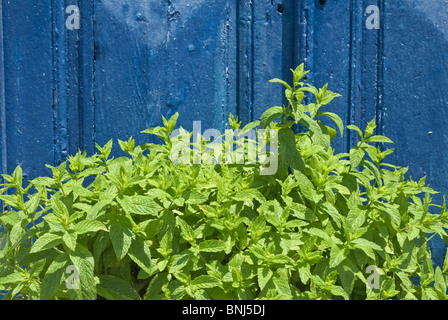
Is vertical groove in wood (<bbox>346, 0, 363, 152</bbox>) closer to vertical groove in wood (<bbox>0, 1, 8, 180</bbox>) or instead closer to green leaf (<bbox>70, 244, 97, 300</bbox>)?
green leaf (<bbox>70, 244, 97, 300</bbox>)

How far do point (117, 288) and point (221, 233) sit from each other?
0.39m

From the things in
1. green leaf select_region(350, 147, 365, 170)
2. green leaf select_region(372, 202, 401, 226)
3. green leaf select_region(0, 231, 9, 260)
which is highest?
green leaf select_region(350, 147, 365, 170)

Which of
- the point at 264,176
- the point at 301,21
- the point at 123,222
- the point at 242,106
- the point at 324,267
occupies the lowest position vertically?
the point at 324,267

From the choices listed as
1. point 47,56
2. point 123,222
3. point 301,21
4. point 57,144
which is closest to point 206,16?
point 301,21

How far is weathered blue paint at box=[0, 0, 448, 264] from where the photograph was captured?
87.2 inches

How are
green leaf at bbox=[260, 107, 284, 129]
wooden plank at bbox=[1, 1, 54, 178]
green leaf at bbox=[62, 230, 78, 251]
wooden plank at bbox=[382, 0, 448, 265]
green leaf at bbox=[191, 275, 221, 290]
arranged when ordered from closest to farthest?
1. green leaf at bbox=[62, 230, 78, 251]
2. green leaf at bbox=[191, 275, 221, 290]
3. green leaf at bbox=[260, 107, 284, 129]
4. wooden plank at bbox=[1, 1, 54, 178]
5. wooden plank at bbox=[382, 0, 448, 265]

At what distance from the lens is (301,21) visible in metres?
2.24

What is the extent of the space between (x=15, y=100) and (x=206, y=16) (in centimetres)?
103

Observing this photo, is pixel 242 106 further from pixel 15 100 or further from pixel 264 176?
pixel 15 100

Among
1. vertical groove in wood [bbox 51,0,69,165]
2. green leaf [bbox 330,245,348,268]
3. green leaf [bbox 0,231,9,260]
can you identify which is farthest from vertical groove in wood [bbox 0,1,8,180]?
green leaf [bbox 330,245,348,268]

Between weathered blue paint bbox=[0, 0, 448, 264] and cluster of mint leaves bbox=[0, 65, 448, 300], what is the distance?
608 millimetres

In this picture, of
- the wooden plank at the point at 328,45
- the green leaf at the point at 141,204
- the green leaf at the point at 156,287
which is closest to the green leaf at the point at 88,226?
the green leaf at the point at 141,204

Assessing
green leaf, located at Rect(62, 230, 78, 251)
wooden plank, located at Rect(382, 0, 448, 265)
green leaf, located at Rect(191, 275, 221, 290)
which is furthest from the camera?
wooden plank, located at Rect(382, 0, 448, 265)

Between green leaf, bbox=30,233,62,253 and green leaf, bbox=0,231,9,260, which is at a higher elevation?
green leaf, bbox=30,233,62,253
